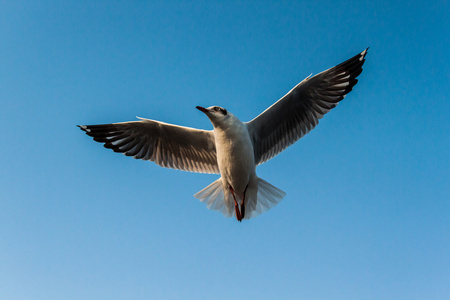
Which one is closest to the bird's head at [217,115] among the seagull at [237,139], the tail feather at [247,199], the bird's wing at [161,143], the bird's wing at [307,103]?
the seagull at [237,139]

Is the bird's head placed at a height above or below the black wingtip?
below

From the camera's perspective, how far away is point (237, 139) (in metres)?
5.77

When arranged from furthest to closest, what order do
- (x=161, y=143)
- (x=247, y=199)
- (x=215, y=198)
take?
(x=161, y=143)
(x=215, y=198)
(x=247, y=199)

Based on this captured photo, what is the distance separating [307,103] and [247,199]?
56.1 inches

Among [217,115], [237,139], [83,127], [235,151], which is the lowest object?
[235,151]

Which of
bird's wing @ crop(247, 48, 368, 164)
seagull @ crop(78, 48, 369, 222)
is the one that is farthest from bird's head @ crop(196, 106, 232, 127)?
bird's wing @ crop(247, 48, 368, 164)

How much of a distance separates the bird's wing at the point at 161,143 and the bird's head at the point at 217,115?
618mm

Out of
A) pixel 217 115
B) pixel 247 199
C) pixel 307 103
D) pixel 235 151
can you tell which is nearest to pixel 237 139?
pixel 235 151

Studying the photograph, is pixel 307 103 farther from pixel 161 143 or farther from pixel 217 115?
pixel 161 143

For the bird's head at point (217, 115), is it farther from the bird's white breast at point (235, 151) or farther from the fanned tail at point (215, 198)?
the fanned tail at point (215, 198)

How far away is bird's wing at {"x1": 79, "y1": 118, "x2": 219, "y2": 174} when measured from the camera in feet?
21.2

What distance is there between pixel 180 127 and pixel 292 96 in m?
1.47

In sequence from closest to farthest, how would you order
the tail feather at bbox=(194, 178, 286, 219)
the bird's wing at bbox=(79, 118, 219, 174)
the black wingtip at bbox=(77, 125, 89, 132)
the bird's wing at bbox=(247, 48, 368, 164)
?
the bird's wing at bbox=(247, 48, 368, 164) → the tail feather at bbox=(194, 178, 286, 219) → the bird's wing at bbox=(79, 118, 219, 174) → the black wingtip at bbox=(77, 125, 89, 132)

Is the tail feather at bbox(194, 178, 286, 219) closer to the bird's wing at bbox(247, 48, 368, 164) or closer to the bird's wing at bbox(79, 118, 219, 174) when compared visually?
the bird's wing at bbox(79, 118, 219, 174)
